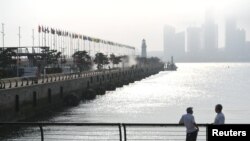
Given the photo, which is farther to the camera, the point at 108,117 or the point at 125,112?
the point at 125,112

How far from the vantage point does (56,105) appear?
7262 cm

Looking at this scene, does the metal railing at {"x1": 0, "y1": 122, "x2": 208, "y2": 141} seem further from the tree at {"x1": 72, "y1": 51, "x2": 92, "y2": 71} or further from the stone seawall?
the tree at {"x1": 72, "y1": 51, "x2": 92, "y2": 71}

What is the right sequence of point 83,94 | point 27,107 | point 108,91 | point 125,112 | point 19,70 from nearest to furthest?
point 27,107 → point 125,112 → point 19,70 → point 83,94 → point 108,91

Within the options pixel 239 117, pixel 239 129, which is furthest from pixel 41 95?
pixel 239 129

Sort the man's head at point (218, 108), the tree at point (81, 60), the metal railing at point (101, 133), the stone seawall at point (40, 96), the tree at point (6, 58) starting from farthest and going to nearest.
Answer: the tree at point (81, 60) < the tree at point (6, 58) < the stone seawall at point (40, 96) < the man's head at point (218, 108) < the metal railing at point (101, 133)

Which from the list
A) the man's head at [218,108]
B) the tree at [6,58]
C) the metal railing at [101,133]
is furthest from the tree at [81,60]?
the man's head at [218,108]

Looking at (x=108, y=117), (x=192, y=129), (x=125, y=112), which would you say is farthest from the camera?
(x=125, y=112)

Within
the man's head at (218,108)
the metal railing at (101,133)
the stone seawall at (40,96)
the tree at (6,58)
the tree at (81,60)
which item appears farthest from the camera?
the tree at (81,60)

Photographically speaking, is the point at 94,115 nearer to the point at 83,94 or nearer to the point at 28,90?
the point at 28,90

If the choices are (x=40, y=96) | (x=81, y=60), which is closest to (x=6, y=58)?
(x=40, y=96)

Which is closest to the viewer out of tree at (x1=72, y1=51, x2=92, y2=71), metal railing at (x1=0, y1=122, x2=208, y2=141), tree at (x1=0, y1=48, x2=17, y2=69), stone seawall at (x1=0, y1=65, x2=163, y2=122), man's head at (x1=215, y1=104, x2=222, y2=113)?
metal railing at (x1=0, y1=122, x2=208, y2=141)

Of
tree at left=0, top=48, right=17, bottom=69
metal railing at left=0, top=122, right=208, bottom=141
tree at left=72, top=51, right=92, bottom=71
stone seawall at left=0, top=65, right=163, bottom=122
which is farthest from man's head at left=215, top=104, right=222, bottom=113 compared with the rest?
tree at left=72, top=51, right=92, bottom=71

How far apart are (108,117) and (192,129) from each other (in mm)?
49870

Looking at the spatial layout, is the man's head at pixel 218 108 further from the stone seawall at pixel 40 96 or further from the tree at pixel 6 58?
the tree at pixel 6 58
